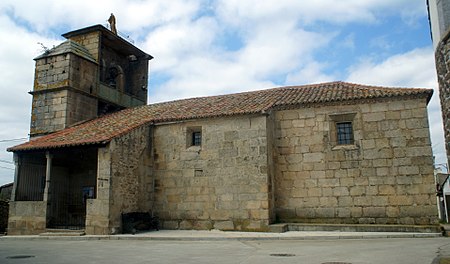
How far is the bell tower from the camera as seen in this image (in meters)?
19.0

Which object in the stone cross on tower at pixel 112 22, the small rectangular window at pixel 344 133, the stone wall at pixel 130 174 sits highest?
the stone cross on tower at pixel 112 22

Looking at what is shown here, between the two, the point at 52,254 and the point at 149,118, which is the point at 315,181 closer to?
the point at 149,118

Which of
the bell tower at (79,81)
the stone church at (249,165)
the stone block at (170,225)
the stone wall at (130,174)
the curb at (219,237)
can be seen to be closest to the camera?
the curb at (219,237)

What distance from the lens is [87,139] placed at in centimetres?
1422

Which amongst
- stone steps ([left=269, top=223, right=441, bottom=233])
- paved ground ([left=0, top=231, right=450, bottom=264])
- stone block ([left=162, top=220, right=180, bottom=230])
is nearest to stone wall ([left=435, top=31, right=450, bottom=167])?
paved ground ([left=0, top=231, right=450, bottom=264])

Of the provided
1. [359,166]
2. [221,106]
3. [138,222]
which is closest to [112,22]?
[221,106]

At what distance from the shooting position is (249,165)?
1401 centimetres

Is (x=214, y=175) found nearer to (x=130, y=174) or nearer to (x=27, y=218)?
(x=130, y=174)

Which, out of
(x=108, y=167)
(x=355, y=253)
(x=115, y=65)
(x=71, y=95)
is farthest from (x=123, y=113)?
(x=355, y=253)

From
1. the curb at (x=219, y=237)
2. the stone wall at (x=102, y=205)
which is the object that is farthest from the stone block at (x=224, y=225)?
the stone wall at (x=102, y=205)

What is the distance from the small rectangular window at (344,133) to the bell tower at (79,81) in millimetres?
12315

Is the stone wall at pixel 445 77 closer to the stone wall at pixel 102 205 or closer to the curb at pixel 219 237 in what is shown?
the curb at pixel 219 237

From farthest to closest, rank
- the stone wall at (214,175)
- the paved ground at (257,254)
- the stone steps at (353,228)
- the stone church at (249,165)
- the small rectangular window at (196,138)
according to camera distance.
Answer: the small rectangular window at (196,138) → the stone wall at (214,175) → the stone church at (249,165) → the stone steps at (353,228) → the paved ground at (257,254)

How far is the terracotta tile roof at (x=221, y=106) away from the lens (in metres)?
14.0
